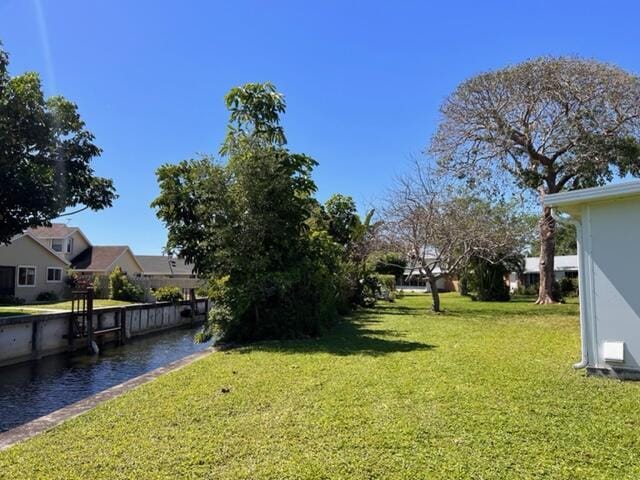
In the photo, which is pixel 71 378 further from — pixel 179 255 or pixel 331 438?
pixel 331 438

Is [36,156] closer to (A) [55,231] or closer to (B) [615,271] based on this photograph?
(B) [615,271]

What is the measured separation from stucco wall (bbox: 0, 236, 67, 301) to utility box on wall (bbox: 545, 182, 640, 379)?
31.1 metres

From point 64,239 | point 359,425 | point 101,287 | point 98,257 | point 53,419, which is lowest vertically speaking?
point 53,419

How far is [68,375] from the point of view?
45.9 ft

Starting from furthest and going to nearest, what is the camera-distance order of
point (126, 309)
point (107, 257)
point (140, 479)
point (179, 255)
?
1. point (107, 257)
2. point (126, 309)
3. point (179, 255)
4. point (140, 479)

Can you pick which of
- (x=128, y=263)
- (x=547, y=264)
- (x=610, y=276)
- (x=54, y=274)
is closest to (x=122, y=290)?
(x=54, y=274)

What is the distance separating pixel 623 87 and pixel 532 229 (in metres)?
9.70

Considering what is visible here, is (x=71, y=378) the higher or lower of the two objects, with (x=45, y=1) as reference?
lower

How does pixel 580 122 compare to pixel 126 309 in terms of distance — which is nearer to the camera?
pixel 126 309

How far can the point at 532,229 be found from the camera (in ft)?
101

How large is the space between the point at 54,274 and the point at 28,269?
8.32ft

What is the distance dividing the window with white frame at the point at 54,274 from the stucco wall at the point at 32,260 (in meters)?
0.21

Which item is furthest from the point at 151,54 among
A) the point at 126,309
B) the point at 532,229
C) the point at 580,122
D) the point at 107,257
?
the point at 107,257

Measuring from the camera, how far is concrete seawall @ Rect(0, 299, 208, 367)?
15.6 m
